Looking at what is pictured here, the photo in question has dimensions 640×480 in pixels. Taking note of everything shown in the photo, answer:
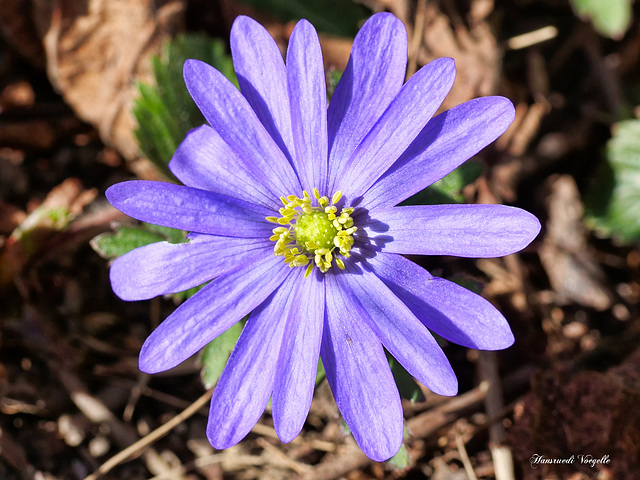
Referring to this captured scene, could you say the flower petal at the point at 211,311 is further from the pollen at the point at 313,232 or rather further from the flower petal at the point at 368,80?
the flower petal at the point at 368,80

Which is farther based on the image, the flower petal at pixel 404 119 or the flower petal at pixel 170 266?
the flower petal at pixel 170 266

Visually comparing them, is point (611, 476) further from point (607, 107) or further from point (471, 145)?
point (607, 107)

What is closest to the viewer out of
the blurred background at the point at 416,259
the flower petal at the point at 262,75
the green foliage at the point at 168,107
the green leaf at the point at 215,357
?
the flower petal at the point at 262,75

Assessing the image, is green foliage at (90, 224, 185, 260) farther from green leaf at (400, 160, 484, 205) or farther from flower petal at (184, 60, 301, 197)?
green leaf at (400, 160, 484, 205)

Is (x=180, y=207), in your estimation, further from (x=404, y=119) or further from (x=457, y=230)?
(x=457, y=230)

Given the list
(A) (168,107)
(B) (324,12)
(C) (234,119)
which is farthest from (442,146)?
(B) (324,12)

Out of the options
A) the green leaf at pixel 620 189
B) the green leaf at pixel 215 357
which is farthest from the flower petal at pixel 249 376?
the green leaf at pixel 620 189

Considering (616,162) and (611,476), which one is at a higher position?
(616,162)

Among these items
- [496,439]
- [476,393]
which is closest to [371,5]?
[476,393]

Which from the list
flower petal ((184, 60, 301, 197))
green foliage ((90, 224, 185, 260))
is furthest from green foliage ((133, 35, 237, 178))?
flower petal ((184, 60, 301, 197))
